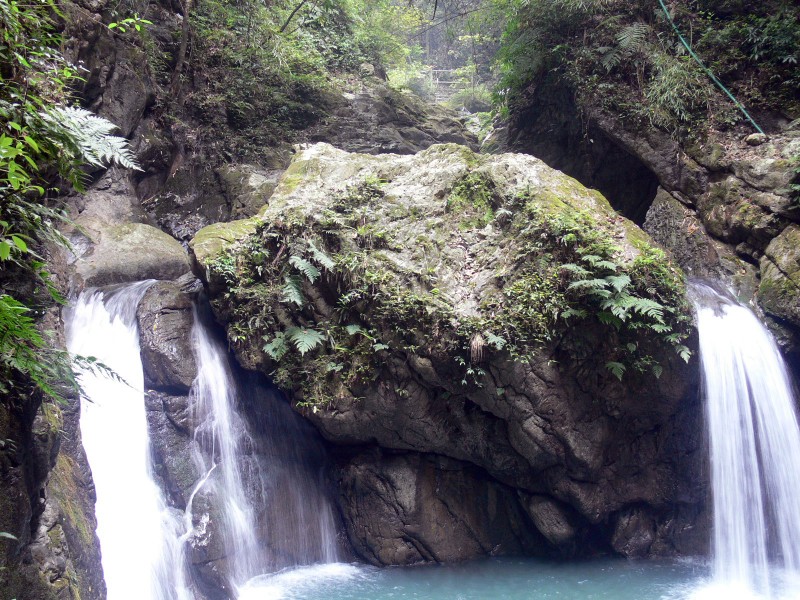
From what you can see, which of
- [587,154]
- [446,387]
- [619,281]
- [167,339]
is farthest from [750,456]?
[167,339]

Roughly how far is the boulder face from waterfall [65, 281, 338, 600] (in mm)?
584

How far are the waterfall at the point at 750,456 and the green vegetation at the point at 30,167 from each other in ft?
23.1

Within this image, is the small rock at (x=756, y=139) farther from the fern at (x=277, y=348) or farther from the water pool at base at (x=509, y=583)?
the fern at (x=277, y=348)

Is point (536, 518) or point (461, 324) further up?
point (461, 324)

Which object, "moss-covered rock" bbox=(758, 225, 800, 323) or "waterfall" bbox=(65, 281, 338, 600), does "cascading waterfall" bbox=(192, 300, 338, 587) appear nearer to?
"waterfall" bbox=(65, 281, 338, 600)

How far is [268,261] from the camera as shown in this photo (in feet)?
24.0

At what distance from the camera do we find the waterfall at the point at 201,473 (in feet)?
20.8

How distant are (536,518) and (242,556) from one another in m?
3.73

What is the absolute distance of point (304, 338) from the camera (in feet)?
22.1

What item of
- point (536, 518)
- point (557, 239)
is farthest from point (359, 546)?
point (557, 239)

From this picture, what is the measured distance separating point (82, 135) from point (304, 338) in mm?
3567

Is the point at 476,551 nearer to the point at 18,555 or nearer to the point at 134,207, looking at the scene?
the point at 18,555

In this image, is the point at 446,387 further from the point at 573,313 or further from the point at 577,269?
the point at 577,269

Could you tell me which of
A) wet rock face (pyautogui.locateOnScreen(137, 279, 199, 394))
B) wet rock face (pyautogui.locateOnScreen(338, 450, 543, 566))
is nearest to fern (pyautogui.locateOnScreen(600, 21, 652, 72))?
wet rock face (pyautogui.locateOnScreen(338, 450, 543, 566))
